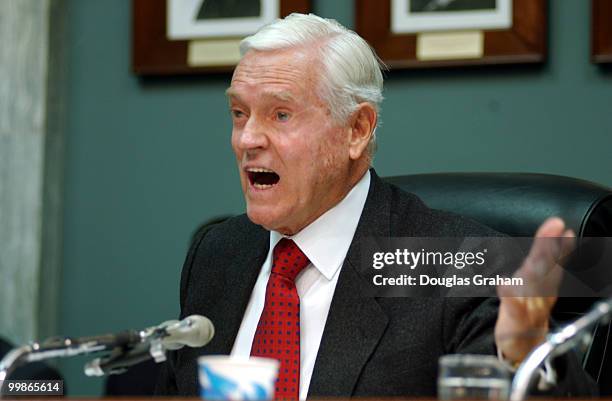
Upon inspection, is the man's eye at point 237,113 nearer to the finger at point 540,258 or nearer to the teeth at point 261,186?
the teeth at point 261,186

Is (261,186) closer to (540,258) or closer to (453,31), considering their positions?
(540,258)

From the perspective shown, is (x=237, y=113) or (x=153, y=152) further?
(x=153, y=152)

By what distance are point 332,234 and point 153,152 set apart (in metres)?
1.53

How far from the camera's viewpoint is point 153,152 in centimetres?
394

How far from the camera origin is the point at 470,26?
3.52m

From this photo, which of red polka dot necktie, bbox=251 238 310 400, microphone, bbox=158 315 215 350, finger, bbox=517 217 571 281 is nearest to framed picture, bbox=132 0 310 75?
red polka dot necktie, bbox=251 238 310 400

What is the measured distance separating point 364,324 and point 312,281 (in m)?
0.19

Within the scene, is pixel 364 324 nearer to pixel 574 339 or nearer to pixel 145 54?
pixel 574 339

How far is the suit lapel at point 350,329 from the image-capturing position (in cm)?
232

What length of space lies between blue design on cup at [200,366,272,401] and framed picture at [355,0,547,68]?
7.41ft

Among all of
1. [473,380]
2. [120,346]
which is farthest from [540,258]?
[120,346]

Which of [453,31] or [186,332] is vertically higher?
[453,31]

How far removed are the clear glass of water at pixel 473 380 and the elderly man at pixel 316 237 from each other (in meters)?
0.81

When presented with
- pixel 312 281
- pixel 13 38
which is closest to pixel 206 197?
pixel 13 38
